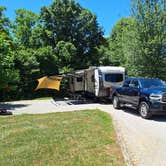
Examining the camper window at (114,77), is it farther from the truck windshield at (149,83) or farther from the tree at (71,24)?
the tree at (71,24)

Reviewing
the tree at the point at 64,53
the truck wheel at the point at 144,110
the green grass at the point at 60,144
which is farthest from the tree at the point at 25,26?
the green grass at the point at 60,144

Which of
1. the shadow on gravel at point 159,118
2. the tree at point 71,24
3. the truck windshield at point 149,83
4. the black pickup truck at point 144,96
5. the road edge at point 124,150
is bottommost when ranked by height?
the road edge at point 124,150

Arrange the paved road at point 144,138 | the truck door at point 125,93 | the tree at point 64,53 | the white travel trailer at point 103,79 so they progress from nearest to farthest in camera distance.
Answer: the paved road at point 144,138 < the truck door at point 125,93 < the white travel trailer at point 103,79 < the tree at point 64,53

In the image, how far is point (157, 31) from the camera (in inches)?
880

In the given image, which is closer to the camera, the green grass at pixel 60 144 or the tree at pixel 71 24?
the green grass at pixel 60 144

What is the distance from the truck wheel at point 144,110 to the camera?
12.7 meters

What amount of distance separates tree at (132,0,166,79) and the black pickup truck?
7205mm

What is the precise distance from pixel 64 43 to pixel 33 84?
6.51 metres

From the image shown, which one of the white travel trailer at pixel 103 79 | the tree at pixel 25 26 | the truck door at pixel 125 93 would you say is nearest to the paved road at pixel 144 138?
the truck door at pixel 125 93

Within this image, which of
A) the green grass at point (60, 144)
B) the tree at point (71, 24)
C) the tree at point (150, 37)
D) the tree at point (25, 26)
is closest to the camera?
the green grass at point (60, 144)

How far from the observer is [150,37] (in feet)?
73.4

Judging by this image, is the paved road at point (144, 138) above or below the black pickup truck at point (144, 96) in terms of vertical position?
below

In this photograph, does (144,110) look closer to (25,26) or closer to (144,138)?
(144,138)

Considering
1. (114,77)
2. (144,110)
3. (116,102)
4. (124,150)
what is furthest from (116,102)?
(124,150)
